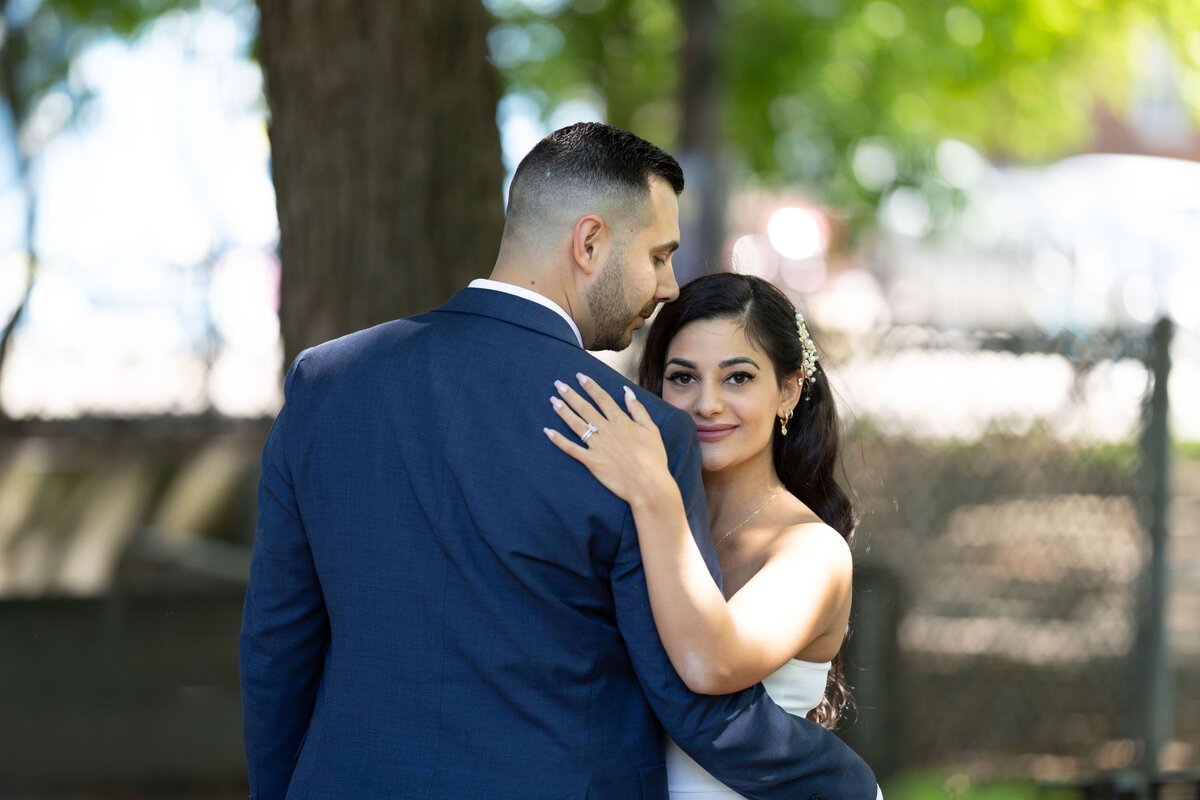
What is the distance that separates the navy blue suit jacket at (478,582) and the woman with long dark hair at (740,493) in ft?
0.19

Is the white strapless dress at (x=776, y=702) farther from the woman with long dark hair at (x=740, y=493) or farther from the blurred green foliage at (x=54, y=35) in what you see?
the blurred green foliage at (x=54, y=35)

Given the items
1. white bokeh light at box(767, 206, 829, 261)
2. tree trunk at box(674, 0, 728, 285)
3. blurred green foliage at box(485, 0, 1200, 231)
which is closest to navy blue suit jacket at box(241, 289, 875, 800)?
tree trunk at box(674, 0, 728, 285)

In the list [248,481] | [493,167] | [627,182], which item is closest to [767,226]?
[248,481]

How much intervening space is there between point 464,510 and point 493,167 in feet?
7.75

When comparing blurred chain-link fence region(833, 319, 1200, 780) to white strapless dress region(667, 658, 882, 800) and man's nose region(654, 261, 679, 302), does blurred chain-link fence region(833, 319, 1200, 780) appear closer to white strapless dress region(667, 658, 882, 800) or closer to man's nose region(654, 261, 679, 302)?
white strapless dress region(667, 658, 882, 800)

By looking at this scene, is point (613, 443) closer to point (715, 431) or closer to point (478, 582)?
point (478, 582)

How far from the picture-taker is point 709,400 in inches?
119

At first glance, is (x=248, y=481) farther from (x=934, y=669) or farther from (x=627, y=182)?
(x=627, y=182)

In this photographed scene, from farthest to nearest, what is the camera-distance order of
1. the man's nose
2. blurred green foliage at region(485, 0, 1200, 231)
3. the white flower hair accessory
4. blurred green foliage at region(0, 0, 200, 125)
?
blurred green foliage at region(485, 0, 1200, 231)
blurred green foliage at region(0, 0, 200, 125)
the white flower hair accessory
the man's nose

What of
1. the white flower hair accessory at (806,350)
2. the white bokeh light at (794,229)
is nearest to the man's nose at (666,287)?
the white flower hair accessory at (806,350)

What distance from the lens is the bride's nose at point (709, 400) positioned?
302 centimetres

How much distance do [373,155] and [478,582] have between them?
91.5 inches

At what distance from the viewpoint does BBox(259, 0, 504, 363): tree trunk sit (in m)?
4.38

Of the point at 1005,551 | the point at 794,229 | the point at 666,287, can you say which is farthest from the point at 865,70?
the point at 794,229
